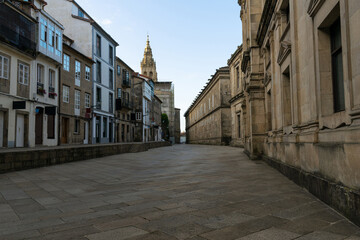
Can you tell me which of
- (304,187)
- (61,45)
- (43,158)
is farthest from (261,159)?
(61,45)

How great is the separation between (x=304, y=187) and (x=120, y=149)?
49.4 ft

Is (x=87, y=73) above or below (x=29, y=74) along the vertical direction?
above

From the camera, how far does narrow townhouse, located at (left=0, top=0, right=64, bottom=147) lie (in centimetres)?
1703

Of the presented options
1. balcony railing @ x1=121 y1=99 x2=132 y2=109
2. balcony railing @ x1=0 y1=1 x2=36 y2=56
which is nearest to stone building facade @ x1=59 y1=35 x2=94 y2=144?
balcony railing @ x1=0 y1=1 x2=36 y2=56

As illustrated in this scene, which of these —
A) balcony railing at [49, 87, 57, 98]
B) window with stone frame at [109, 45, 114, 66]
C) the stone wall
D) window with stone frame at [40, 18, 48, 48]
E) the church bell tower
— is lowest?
the stone wall

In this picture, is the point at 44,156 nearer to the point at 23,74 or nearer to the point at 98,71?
the point at 23,74

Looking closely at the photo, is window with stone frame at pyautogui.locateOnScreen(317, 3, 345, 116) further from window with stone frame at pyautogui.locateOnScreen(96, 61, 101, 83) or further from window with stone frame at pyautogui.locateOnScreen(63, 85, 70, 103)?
window with stone frame at pyautogui.locateOnScreen(96, 61, 101, 83)

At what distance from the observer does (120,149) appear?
1944 cm

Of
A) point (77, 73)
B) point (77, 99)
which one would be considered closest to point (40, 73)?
point (77, 73)

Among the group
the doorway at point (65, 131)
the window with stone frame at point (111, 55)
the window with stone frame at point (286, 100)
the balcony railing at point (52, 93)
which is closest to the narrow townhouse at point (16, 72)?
the balcony railing at point (52, 93)

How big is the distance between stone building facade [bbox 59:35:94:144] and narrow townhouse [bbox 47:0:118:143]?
104 centimetres

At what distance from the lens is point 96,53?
101ft

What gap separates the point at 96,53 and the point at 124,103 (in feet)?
27.1

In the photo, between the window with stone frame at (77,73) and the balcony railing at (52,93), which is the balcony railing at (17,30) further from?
the window with stone frame at (77,73)
